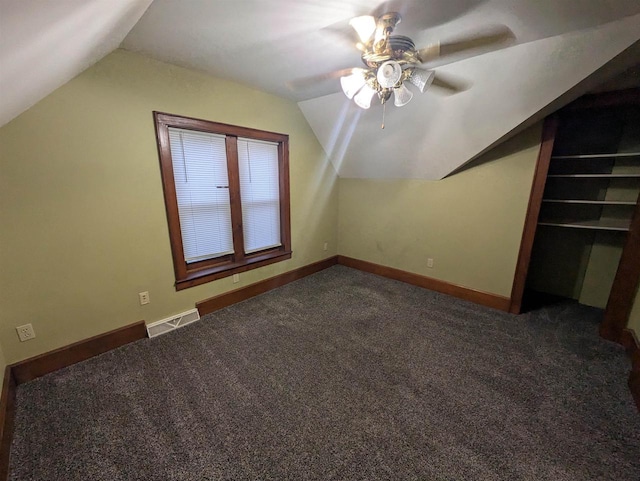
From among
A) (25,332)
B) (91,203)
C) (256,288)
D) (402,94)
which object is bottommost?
(256,288)

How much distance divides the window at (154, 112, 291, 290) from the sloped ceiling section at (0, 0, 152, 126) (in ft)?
2.55

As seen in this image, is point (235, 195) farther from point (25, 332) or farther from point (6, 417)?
point (6, 417)

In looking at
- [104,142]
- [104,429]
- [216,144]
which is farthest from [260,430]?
[216,144]

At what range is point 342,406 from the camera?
1597 mm

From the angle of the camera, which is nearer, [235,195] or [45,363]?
[45,363]

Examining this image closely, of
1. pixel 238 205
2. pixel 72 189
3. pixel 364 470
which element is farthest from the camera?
pixel 238 205

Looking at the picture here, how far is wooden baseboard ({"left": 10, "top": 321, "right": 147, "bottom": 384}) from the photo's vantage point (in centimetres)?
175

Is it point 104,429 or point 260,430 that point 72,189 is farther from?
point 260,430

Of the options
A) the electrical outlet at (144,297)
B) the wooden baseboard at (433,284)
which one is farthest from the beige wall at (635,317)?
the electrical outlet at (144,297)

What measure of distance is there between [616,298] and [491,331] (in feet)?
3.15

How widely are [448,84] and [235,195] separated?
7.14 feet

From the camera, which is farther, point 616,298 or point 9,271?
point 616,298

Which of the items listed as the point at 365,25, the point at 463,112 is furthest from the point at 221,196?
the point at 463,112

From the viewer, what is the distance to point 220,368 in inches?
75.0
